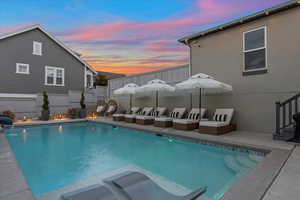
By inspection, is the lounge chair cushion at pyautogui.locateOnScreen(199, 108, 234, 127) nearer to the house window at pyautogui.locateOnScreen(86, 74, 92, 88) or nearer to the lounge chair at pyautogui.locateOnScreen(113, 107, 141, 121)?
the lounge chair at pyautogui.locateOnScreen(113, 107, 141, 121)

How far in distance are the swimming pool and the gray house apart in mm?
6504

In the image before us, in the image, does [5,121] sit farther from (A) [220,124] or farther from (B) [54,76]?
(A) [220,124]

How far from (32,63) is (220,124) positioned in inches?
559

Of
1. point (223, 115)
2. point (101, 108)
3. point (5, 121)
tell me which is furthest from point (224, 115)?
point (5, 121)

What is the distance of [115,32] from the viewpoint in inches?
465

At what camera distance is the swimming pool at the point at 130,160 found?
3531mm

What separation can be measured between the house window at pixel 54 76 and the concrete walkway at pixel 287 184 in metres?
15.9

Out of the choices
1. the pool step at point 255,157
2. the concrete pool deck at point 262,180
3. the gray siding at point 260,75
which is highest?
the gray siding at point 260,75

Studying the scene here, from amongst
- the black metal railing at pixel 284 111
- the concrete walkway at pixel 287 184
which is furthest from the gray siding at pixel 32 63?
the concrete walkway at pixel 287 184

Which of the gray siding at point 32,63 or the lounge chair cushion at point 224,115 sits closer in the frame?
the lounge chair cushion at point 224,115

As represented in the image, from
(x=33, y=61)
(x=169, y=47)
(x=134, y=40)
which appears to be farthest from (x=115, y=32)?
(x=33, y=61)

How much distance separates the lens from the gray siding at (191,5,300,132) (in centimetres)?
625

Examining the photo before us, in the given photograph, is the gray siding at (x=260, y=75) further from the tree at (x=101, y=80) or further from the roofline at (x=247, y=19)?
the tree at (x=101, y=80)

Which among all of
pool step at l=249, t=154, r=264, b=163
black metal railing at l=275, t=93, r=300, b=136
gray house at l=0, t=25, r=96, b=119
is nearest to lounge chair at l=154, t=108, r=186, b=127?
pool step at l=249, t=154, r=264, b=163
